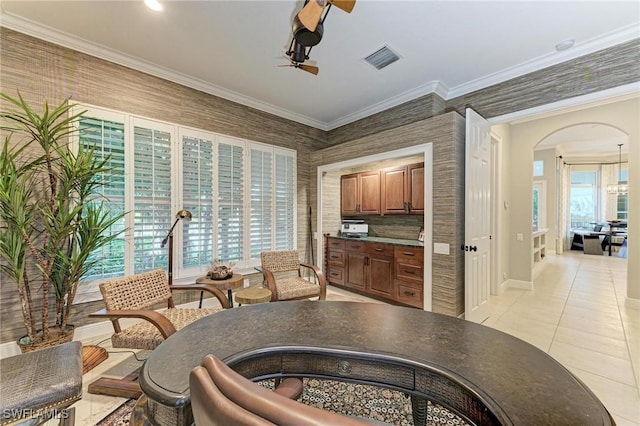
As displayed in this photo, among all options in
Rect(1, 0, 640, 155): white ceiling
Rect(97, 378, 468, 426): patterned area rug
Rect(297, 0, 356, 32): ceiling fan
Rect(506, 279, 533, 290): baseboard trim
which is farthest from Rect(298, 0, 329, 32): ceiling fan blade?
Rect(506, 279, 533, 290): baseboard trim

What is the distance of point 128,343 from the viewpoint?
72.0 inches

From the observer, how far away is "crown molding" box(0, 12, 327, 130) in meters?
2.41

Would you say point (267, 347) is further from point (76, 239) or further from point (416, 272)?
point (416, 272)

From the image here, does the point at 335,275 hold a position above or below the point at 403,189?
below

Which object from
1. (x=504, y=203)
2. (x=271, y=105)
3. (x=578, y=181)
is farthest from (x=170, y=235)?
(x=578, y=181)

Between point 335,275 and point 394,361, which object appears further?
point 335,275

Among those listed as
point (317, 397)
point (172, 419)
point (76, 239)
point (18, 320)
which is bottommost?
point (317, 397)

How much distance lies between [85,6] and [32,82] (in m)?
0.93

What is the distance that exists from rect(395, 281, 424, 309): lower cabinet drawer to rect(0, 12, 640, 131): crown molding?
2650 millimetres

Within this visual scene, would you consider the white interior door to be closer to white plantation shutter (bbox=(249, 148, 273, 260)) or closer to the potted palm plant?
white plantation shutter (bbox=(249, 148, 273, 260))

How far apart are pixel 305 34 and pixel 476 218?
2671 millimetres

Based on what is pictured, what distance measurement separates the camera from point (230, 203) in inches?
147

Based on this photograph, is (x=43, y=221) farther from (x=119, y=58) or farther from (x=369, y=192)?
(x=369, y=192)

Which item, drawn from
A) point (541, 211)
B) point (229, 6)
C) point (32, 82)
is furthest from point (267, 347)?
point (541, 211)
